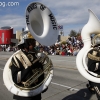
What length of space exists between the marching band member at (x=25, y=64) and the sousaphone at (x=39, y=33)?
101 millimetres

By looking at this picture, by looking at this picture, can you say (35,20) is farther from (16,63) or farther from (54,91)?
(54,91)

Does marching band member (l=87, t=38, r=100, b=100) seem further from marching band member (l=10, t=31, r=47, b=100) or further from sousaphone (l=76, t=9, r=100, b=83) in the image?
marching band member (l=10, t=31, r=47, b=100)

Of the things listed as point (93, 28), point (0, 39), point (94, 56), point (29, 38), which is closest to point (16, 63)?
point (29, 38)

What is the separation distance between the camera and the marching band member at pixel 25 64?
2990mm

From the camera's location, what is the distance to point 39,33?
10.8 feet

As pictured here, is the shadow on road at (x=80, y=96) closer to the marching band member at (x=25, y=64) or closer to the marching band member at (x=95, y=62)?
the marching band member at (x=95, y=62)

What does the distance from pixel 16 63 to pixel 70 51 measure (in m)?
16.0

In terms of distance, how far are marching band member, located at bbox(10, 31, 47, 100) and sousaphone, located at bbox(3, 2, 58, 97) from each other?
0.33ft

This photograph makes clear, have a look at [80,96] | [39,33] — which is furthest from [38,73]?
[80,96]

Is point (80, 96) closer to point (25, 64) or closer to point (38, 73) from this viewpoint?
point (38, 73)

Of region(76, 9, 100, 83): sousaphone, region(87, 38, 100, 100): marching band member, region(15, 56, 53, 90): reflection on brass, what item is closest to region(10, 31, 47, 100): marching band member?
region(15, 56, 53, 90): reflection on brass

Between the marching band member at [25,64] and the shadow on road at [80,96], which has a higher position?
the marching band member at [25,64]

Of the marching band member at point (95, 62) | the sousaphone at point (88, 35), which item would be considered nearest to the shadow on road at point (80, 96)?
the marching band member at point (95, 62)

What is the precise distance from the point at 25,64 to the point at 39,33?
651mm
